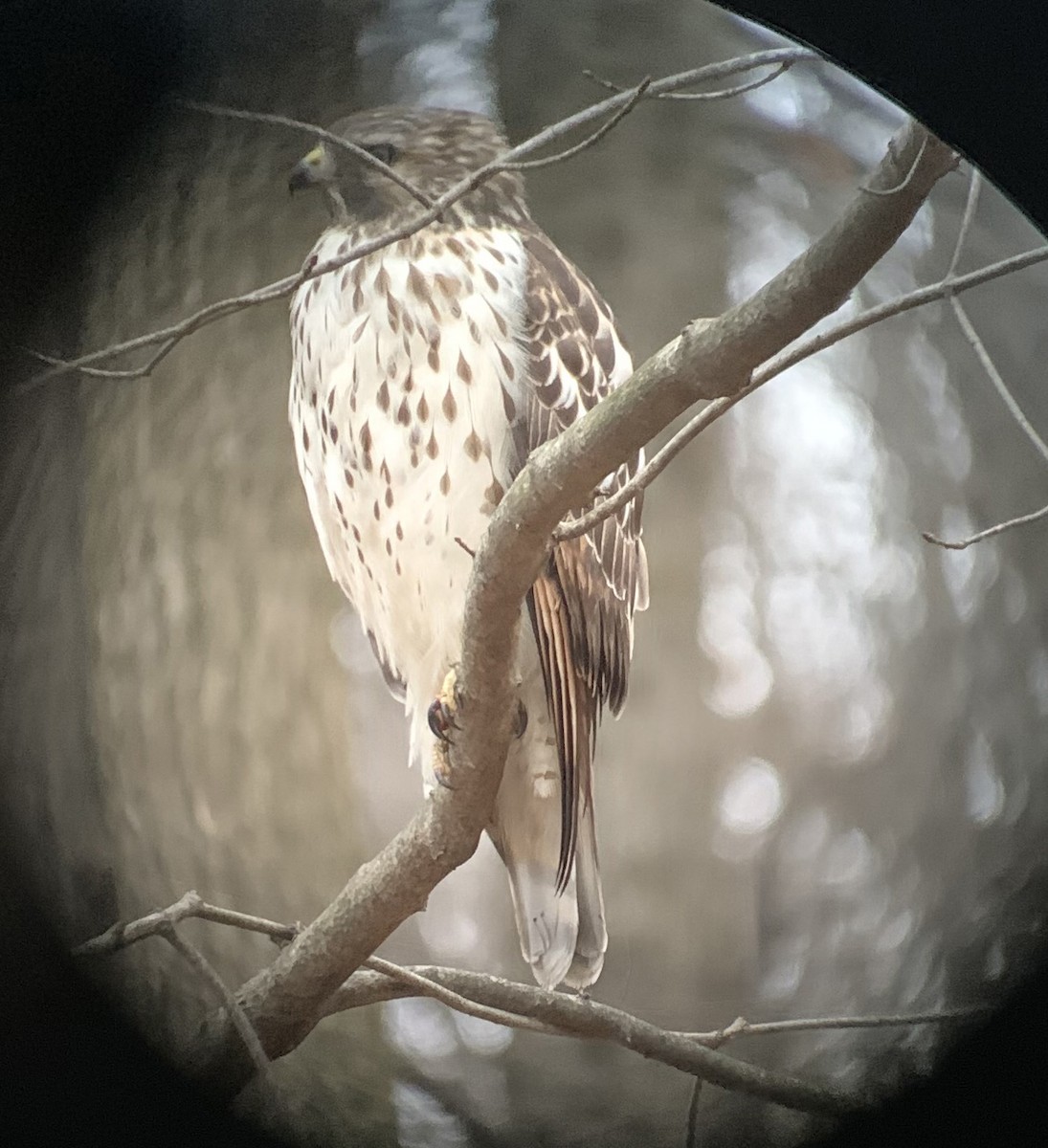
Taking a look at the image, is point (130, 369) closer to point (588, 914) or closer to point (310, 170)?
point (310, 170)

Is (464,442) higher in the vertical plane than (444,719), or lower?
higher

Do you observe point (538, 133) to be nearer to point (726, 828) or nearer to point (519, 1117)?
point (726, 828)

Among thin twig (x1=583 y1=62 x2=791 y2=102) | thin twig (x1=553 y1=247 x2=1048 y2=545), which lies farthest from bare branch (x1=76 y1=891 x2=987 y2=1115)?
thin twig (x1=583 y1=62 x2=791 y2=102)

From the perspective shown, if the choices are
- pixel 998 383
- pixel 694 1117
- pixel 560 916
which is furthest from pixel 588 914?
pixel 998 383

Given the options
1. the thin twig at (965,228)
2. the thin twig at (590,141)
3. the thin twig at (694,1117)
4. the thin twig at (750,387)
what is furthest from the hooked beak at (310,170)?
the thin twig at (694,1117)

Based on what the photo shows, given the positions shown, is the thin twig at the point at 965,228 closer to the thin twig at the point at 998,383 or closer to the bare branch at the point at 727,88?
the thin twig at the point at 998,383

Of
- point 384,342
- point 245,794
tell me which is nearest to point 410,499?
point 384,342

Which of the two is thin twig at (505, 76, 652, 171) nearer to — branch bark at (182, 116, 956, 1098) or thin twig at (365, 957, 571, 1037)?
branch bark at (182, 116, 956, 1098)

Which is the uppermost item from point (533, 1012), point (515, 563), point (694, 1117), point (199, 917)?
point (515, 563)
